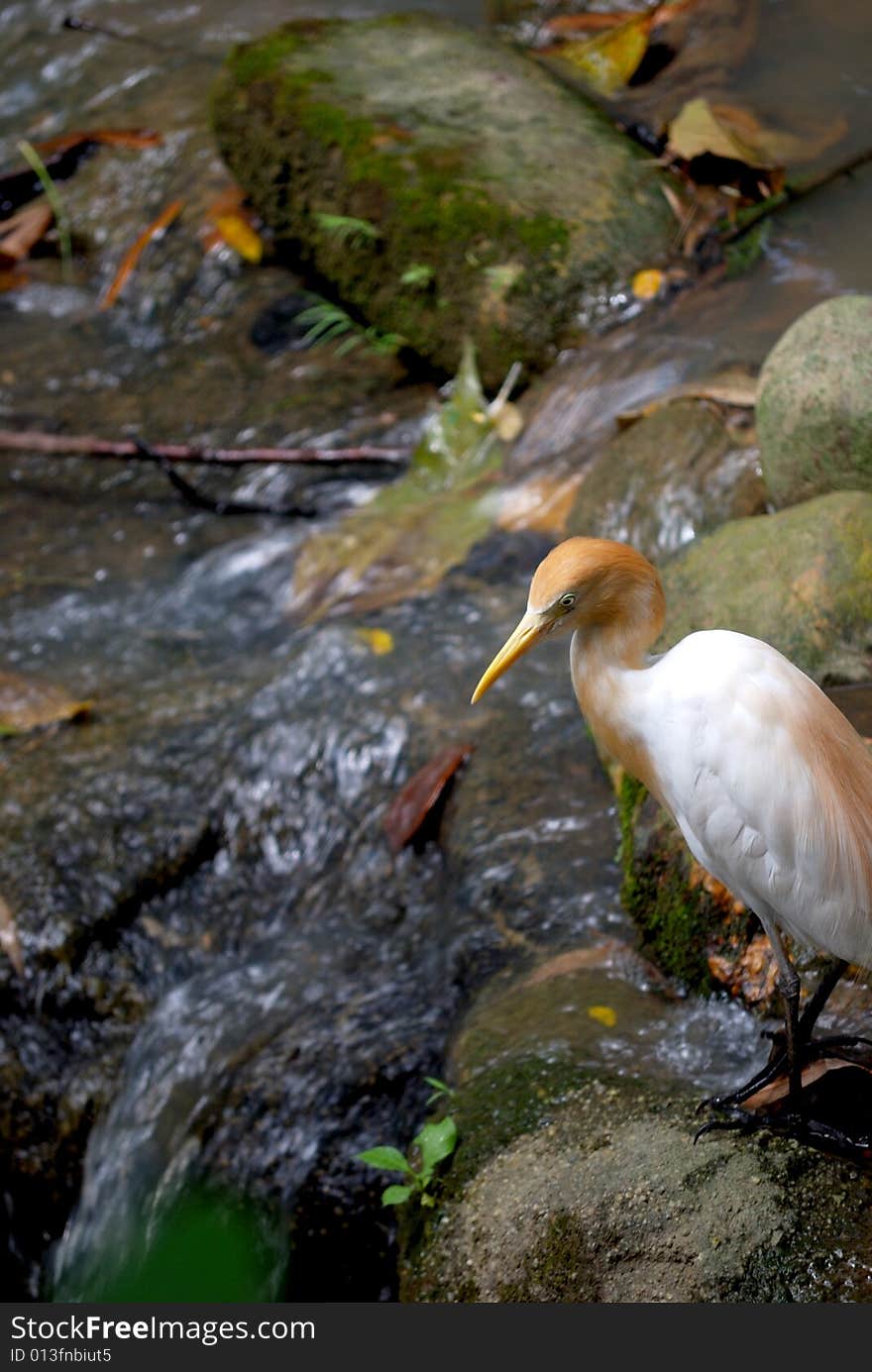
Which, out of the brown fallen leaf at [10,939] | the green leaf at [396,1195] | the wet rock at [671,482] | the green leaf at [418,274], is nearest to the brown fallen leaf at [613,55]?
the green leaf at [418,274]

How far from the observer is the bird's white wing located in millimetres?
2428

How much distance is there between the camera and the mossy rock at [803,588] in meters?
3.38

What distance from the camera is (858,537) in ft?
11.2

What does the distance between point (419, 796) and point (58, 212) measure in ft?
18.9

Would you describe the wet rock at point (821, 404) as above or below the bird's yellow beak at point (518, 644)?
below

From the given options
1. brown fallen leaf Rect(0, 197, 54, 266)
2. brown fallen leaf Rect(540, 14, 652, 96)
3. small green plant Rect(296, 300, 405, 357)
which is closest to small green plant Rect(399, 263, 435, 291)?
small green plant Rect(296, 300, 405, 357)

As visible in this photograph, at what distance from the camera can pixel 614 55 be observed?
7562 millimetres

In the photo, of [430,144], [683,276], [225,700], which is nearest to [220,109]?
[430,144]

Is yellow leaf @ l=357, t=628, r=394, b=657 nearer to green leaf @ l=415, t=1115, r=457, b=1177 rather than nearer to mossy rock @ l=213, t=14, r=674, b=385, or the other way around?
mossy rock @ l=213, t=14, r=674, b=385

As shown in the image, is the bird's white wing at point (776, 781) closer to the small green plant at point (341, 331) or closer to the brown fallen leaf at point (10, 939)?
the brown fallen leaf at point (10, 939)

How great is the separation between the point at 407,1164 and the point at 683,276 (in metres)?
4.47

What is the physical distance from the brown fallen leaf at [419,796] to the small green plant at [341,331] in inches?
120

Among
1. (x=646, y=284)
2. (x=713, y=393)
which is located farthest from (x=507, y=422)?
(x=713, y=393)

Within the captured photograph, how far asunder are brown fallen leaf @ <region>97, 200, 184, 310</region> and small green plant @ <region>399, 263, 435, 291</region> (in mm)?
2190
